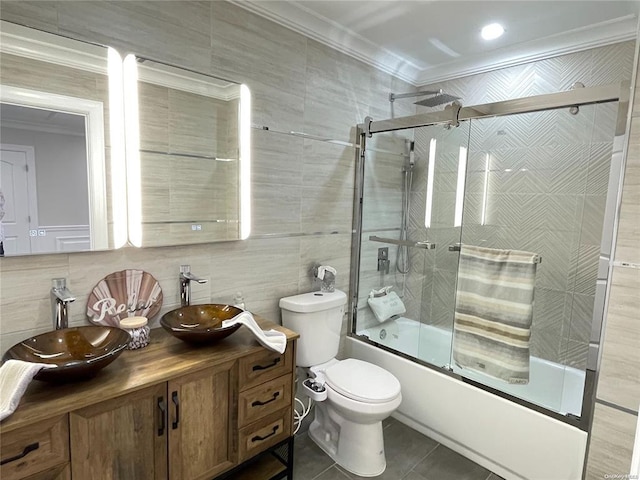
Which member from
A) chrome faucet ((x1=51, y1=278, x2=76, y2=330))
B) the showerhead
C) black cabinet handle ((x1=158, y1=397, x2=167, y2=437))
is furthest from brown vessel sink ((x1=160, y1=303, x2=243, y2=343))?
the showerhead

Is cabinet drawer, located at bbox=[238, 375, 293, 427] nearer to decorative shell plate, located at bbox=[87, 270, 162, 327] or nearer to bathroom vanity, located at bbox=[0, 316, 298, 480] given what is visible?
bathroom vanity, located at bbox=[0, 316, 298, 480]

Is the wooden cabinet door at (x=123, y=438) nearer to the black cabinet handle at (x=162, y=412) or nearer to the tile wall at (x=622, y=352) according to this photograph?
the black cabinet handle at (x=162, y=412)

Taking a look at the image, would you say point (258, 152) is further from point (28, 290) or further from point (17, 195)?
point (28, 290)

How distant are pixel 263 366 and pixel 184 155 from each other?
1097 millimetres

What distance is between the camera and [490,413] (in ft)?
6.59

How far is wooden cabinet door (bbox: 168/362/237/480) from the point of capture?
1426 mm

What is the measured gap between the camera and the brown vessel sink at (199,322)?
1.53m

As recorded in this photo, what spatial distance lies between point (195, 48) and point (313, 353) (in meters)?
1.81

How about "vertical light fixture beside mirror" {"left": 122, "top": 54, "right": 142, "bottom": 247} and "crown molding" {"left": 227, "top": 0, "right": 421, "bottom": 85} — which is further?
"crown molding" {"left": 227, "top": 0, "right": 421, "bottom": 85}

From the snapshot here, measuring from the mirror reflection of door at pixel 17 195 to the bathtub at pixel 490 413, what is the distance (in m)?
2.09

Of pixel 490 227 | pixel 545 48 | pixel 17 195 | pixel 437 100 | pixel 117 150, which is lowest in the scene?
pixel 490 227

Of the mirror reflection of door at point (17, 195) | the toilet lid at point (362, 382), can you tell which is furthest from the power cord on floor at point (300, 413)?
the mirror reflection of door at point (17, 195)

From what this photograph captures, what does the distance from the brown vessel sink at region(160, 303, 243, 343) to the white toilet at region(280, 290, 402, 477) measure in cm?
47

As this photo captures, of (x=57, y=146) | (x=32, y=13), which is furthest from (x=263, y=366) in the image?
(x=32, y=13)
